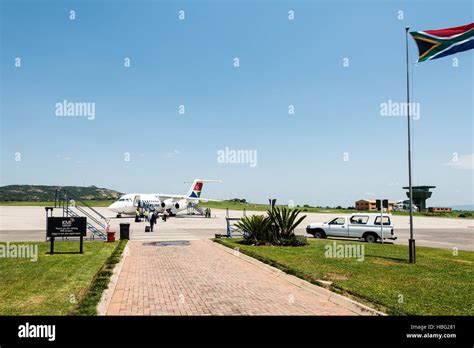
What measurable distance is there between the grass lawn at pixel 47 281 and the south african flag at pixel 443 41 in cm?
1461

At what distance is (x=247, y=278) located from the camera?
11.3 metres

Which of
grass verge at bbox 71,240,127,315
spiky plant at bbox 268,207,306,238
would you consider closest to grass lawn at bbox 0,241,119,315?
grass verge at bbox 71,240,127,315

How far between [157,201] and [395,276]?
133 feet

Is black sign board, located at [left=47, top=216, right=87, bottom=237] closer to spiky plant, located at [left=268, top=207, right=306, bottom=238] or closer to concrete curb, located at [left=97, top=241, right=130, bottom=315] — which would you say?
concrete curb, located at [left=97, top=241, right=130, bottom=315]

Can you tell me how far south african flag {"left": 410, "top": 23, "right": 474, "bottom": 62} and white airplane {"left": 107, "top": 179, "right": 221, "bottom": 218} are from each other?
3619 cm

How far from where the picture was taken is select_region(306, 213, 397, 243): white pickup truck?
22141 mm

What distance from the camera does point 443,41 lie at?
14.1m

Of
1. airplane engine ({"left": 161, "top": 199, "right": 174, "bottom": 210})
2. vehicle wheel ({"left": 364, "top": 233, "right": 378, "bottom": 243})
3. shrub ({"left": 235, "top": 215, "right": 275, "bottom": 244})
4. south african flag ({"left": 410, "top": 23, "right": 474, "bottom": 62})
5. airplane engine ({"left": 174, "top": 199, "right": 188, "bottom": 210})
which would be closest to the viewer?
south african flag ({"left": 410, "top": 23, "right": 474, "bottom": 62})

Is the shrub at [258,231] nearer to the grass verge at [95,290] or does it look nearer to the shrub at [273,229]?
the shrub at [273,229]

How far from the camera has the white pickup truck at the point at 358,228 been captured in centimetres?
2214

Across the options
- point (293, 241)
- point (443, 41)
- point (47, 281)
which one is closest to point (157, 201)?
point (293, 241)

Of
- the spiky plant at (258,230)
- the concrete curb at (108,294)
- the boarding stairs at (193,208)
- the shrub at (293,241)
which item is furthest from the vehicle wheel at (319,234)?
the boarding stairs at (193,208)
